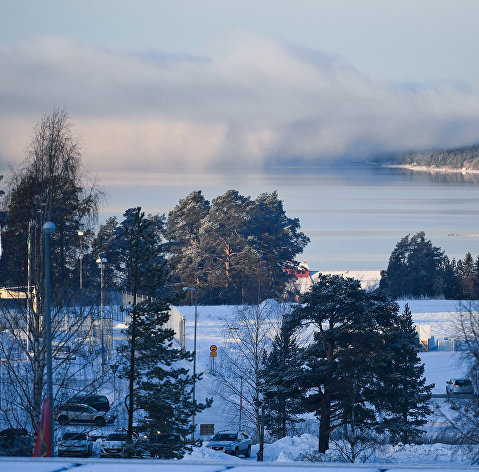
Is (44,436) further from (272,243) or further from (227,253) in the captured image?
(272,243)

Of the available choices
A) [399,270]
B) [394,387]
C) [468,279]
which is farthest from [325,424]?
[399,270]

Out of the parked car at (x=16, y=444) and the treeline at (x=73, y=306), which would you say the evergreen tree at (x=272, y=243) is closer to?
the treeline at (x=73, y=306)

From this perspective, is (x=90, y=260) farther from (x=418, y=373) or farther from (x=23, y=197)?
(x=418, y=373)

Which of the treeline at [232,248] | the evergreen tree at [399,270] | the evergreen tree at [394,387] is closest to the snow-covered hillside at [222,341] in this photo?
the evergreen tree at [394,387]

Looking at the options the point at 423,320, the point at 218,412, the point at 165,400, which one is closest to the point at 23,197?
the point at 218,412

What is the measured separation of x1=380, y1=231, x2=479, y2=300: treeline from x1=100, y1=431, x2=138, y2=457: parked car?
152ft

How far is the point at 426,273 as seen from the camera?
7806cm

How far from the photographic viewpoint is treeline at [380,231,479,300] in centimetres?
7325

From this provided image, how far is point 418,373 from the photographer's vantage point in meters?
34.0

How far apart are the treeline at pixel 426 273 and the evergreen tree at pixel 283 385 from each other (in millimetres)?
38372

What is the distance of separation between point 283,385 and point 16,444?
9.04m

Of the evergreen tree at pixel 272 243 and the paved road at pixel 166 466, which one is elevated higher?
the evergreen tree at pixel 272 243

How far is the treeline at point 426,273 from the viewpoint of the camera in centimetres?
7325

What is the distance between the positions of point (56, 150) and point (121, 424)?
1151 centimetres
